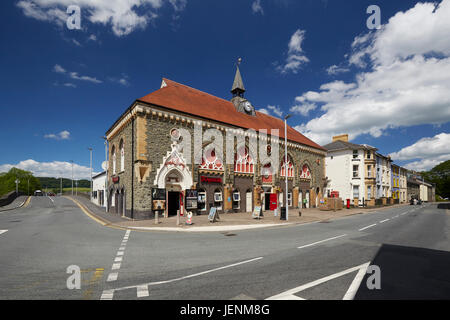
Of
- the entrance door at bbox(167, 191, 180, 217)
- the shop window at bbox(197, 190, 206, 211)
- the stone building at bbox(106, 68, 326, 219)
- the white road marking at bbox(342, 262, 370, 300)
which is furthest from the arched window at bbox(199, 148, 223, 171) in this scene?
the white road marking at bbox(342, 262, 370, 300)

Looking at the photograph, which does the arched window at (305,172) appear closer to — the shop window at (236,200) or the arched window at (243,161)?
the arched window at (243,161)

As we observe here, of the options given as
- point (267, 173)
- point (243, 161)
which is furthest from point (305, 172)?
point (243, 161)

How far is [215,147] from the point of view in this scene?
22797 mm

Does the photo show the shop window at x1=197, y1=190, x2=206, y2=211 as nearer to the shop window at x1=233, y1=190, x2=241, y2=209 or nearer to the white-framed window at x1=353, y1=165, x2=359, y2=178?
the shop window at x1=233, y1=190, x2=241, y2=209

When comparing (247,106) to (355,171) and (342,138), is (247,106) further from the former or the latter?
(342,138)

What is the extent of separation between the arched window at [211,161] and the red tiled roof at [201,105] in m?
3.50

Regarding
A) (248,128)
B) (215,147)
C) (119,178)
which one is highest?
(248,128)

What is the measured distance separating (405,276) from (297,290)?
10.3 feet

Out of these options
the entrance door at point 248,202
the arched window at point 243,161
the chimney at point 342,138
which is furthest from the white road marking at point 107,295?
the chimney at point 342,138

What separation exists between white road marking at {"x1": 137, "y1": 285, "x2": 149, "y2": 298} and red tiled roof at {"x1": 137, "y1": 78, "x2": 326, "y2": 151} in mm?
15864

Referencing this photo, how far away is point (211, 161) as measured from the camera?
73.8ft

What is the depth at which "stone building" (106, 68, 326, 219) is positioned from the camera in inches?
722

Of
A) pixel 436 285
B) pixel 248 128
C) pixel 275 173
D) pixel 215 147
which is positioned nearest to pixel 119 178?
pixel 215 147
